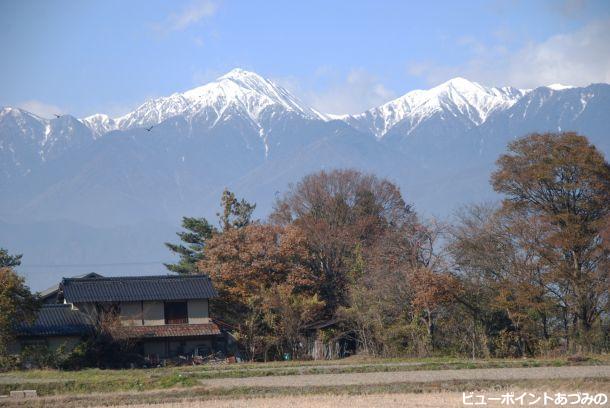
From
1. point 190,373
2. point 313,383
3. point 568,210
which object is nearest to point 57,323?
point 190,373

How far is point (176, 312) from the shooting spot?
132ft

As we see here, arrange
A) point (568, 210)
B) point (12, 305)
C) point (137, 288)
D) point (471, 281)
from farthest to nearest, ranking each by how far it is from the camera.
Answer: point (137, 288)
point (471, 281)
point (568, 210)
point (12, 305)

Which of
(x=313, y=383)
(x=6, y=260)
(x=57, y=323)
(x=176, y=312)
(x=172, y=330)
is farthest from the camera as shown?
(x=6, y=260)

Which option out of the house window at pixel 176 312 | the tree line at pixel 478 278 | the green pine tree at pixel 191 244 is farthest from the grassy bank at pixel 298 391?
the green pine tree at pixel 191 244

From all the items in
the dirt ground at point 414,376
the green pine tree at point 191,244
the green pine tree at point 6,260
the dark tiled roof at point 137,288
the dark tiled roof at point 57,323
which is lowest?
the dirt ground at point 414,376

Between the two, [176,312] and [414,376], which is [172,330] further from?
[414,376]

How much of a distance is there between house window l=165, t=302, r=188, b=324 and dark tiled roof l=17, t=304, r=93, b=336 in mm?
3595

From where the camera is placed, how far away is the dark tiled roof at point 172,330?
126ft

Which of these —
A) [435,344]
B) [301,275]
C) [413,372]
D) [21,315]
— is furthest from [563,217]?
[21,315]

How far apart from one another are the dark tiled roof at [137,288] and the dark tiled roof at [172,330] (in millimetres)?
1288

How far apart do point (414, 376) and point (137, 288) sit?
55.6 ft

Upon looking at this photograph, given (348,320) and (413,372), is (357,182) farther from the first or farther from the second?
(413,372)

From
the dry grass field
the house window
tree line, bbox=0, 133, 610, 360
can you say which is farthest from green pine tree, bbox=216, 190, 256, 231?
the dry grass field

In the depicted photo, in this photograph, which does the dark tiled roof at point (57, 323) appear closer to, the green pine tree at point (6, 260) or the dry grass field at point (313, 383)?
the green pine tree at point (6, 260)
